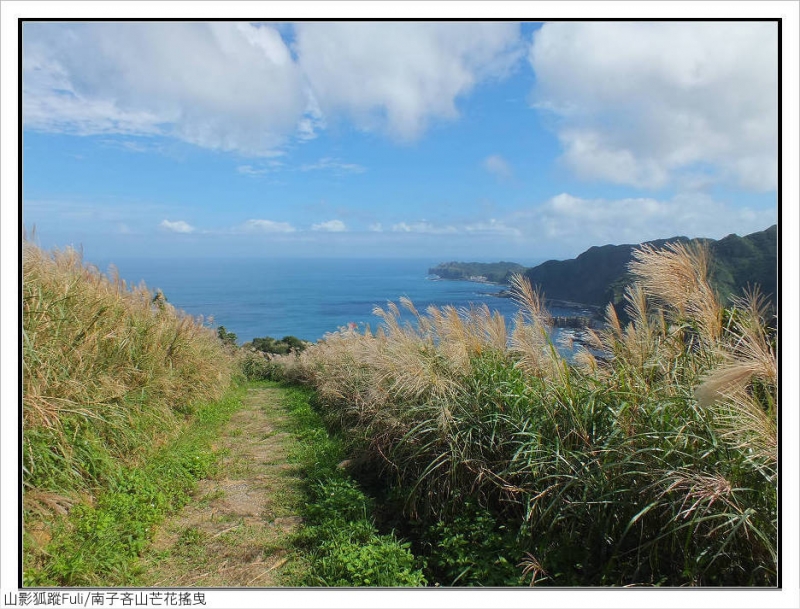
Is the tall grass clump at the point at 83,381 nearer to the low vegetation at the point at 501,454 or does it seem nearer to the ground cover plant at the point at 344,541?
the low vegetation at the point at 501,454

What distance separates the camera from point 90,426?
354cm

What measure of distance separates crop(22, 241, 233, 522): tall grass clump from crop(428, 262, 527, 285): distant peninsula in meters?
3.21

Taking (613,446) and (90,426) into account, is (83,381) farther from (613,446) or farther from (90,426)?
(613,446)

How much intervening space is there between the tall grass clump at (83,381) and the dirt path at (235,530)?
0.64m

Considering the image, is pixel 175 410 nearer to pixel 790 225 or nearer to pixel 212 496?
pixel 212 496

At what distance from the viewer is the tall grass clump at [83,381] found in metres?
2.88

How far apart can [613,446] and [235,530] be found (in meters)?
2.69

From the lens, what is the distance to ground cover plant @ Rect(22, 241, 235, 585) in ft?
9.05

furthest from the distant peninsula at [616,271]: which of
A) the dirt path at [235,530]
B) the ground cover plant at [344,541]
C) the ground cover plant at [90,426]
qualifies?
the ground cover plant at [90,426]

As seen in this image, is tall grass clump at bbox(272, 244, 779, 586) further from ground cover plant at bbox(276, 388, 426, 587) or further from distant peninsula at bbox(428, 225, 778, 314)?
ground cover plant at bbox(276, 388, 426, 587)

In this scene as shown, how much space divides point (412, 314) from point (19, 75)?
3.66 metres

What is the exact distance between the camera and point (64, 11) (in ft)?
8.34

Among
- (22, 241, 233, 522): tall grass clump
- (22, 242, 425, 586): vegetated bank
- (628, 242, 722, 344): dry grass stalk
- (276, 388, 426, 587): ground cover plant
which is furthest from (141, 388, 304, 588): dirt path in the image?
(628, 242, 722, 344): dry grass stalk

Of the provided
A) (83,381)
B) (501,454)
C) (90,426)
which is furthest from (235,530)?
(501,454)
